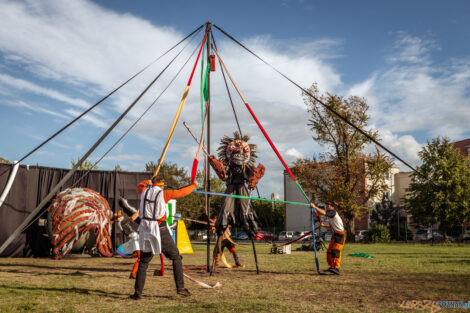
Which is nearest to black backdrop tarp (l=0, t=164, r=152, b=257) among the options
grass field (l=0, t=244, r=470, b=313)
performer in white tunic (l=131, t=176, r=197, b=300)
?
grass field (l=0, t=244, r=470, b=313)

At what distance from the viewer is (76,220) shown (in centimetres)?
1395

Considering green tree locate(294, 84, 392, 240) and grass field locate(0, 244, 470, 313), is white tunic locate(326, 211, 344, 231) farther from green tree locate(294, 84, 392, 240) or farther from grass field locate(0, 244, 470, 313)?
green tree locate(294, 84, 392, 240)

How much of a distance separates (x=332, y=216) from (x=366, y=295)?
3072mm

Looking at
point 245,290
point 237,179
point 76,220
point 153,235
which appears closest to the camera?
point 153,235

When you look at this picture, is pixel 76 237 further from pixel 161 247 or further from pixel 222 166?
pixel 161 247

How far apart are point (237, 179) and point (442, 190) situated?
92.0 ft

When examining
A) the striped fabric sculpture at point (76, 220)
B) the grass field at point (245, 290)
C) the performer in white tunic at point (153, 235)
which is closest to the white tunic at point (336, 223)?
the grass field at point (245, 290)

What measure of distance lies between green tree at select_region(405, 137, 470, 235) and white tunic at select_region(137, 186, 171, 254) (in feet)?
93.2

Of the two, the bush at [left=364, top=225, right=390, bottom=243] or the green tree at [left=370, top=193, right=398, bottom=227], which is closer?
the bush at [left=364, top=225, right=390, bottom=243]

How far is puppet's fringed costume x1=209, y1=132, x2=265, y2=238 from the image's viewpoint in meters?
10.0

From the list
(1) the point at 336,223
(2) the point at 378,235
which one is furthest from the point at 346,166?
(1) the point at 336,223

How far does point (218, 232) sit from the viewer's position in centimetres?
998

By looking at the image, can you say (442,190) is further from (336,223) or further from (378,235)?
(336,223)

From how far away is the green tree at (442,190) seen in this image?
31.4 meters
